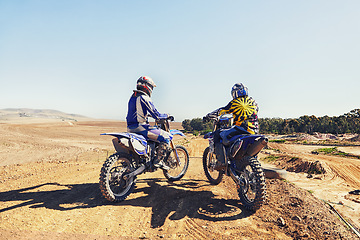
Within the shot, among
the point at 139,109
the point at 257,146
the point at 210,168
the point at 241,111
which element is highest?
the point at 241,111

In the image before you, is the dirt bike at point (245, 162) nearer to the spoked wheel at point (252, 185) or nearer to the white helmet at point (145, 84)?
the spoked wheel at point (252, 185)

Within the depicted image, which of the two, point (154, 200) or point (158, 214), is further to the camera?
point (154, 200)

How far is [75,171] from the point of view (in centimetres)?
703

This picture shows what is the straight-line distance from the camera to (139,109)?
532 centimetres

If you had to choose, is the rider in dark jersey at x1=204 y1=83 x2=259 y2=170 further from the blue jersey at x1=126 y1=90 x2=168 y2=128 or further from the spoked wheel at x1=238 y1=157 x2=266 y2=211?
the blue jersey at x1=126 y1=90 x2=168 y2=128

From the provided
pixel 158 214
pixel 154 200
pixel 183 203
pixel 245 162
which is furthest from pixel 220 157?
pixel 158 214

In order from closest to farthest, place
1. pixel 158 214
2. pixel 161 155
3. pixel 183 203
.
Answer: pixel 158 214
pixel 183 203
pixel 161 155

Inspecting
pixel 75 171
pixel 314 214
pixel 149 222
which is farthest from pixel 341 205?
pixel 75 171

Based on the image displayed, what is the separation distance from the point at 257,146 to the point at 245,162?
461 millimetres

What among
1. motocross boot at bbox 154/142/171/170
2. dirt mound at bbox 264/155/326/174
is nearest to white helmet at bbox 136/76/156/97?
motocross boot at bbox 154/142/171/170

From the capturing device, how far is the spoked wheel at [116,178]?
4301mm

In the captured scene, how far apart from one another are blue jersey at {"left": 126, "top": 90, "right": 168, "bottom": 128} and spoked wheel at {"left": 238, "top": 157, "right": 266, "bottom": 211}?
273 cm

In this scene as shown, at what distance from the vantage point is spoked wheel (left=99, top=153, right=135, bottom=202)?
430 cm

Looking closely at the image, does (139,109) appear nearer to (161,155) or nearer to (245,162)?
(161,155)
